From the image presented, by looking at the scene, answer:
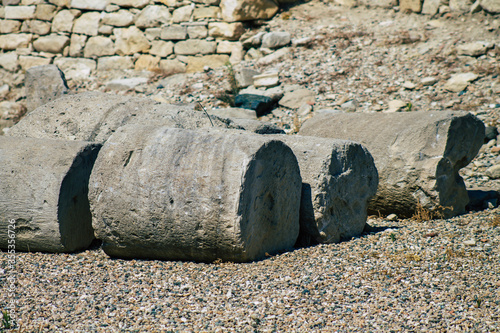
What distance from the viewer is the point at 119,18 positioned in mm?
10734

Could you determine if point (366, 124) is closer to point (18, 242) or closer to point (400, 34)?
point (18, 242)

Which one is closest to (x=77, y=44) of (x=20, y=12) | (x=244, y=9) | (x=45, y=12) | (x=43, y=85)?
(x=45, y=12)

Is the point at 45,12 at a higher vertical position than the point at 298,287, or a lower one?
higher

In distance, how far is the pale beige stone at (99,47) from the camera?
10.9 m

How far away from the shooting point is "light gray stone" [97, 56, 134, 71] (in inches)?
425

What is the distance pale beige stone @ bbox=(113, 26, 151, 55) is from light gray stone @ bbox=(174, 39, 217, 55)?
775 mm

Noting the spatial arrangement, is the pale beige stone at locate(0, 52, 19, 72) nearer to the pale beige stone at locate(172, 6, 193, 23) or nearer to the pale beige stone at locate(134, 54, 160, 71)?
the pale beige stone at locate(134, 54, 160, 71)

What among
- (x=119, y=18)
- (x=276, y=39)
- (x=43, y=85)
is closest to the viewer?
(x=43, y=85)

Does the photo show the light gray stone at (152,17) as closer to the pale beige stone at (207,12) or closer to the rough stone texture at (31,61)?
the pale beige stone at (207,12)

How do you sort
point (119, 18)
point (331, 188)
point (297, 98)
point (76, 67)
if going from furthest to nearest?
point (76, 67)
point (119, 18)
point (297, 98)
point (331, 188)

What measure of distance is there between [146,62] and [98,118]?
6387mm

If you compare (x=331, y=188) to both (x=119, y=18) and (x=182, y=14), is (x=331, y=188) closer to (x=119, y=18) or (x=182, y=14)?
(x=182, y=14)

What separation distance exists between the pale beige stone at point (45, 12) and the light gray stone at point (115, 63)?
5.36 ft

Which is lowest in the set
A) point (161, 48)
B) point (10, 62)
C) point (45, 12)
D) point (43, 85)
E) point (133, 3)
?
point (10, 62)
